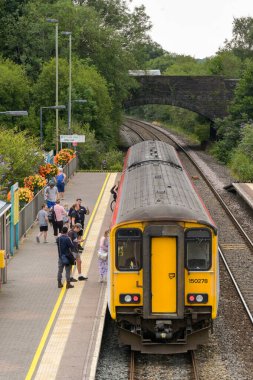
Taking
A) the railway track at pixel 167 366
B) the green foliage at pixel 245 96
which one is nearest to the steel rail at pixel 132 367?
the railway track at pixel 167 366

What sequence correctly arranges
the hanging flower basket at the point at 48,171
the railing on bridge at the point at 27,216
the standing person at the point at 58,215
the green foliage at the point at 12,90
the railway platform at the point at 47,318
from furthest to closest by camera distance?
the green foliage at the point at 12,90
the hanging flower basket at the point at 48,171
the standing person at the point at 58,215
the railing on bridge at the point at 27,216
the railway platform at the point at 47,318

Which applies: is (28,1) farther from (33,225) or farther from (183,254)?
(183,254)

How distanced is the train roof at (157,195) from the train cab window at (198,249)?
9.0 inches

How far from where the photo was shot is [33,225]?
30.5 m

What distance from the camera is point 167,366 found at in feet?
57.0

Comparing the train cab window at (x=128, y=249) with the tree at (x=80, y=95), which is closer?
the train cab window at (x=128, y=249)

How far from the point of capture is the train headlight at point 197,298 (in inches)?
672

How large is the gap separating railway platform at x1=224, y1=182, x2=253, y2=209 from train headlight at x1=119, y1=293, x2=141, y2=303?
20.9 m

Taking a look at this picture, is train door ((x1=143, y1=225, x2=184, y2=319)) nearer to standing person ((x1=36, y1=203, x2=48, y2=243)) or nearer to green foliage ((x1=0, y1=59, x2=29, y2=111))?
standing person ((x1=36, y1=203, x2=48, y2=243))

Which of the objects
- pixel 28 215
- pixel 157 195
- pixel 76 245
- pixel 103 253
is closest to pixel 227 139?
pixel 28 215

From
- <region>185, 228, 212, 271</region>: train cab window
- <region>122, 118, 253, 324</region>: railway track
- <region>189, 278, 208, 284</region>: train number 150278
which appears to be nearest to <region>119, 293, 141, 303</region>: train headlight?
<region>189, 278, 208, 284</region>: train number 150278

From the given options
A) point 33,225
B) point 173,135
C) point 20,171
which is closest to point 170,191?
point 33,225

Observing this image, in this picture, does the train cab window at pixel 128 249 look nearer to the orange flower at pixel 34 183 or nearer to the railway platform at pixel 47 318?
the railway platform at pixel 47 318

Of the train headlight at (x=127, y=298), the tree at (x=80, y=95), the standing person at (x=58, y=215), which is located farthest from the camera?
the tree at (x=80, y=95)
